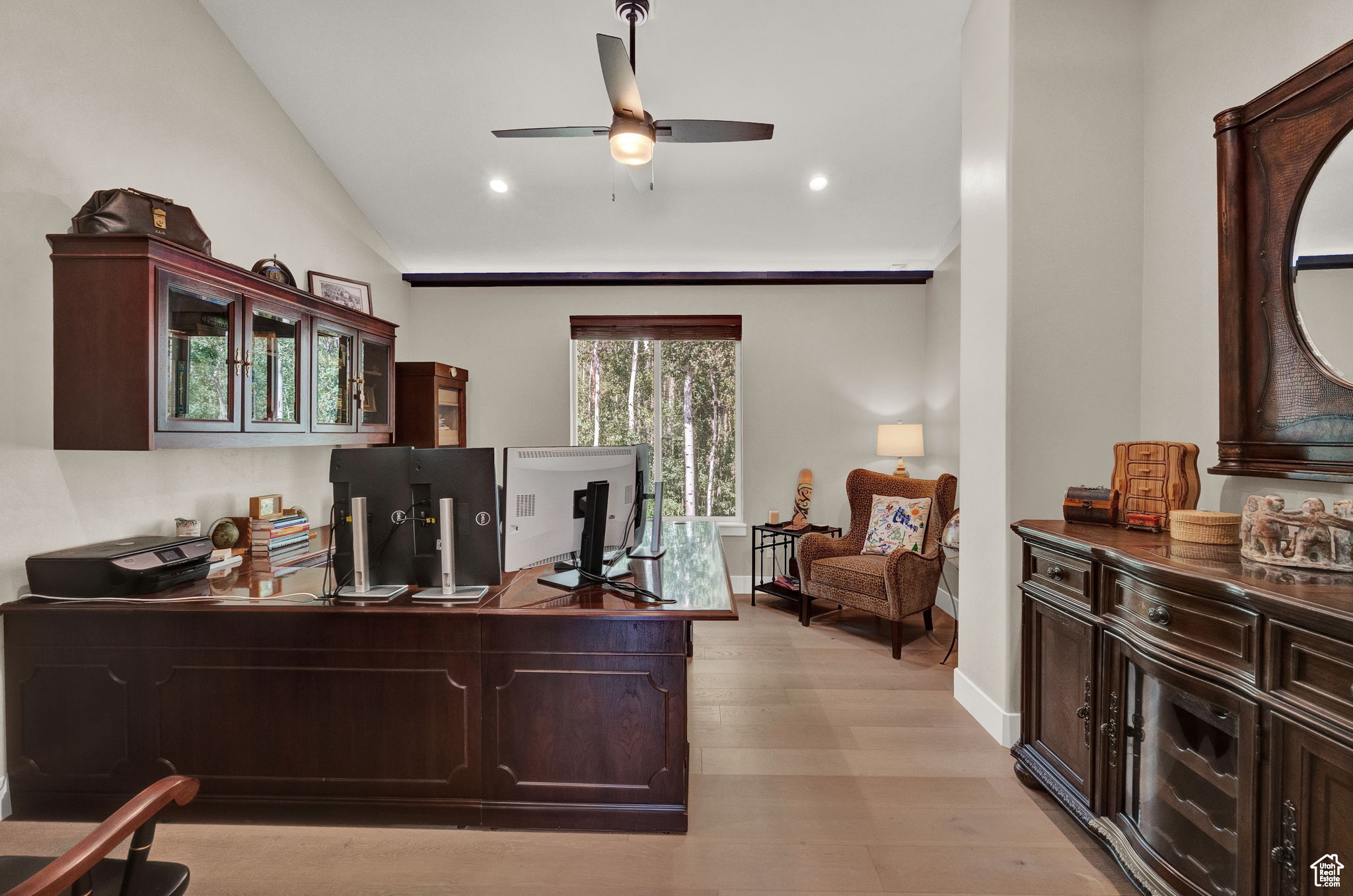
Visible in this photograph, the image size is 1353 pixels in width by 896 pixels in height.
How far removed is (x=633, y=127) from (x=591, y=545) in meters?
1.55

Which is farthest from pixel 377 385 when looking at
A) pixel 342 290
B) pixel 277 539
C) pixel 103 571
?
pixel 103 571

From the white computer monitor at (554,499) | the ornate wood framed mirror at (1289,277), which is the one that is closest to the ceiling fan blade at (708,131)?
the white computer monitor at (554,499)

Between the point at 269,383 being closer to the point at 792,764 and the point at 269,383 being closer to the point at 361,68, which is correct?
the point at 361,68

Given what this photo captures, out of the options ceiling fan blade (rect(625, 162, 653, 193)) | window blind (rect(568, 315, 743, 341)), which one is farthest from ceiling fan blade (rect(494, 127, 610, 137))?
window blind (rect(568, 315, 743, 341))

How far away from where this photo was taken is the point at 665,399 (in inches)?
208

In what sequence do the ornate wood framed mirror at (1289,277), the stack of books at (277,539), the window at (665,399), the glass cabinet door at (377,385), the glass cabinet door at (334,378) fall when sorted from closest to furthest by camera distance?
the ornate wood framed mirror at (1289,277), the stack of books at (277,539), the glass cabinet door at (334,378), the glass cabinet door at (377,385), the window at (665,399)

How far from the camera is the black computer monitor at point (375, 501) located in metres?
2.13

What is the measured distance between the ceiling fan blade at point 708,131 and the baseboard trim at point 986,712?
8.43 ft

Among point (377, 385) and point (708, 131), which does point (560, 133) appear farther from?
point (377, 385)

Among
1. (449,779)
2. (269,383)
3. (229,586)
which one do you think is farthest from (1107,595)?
(269,383)

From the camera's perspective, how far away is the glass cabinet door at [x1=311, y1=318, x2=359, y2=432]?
3.21 m

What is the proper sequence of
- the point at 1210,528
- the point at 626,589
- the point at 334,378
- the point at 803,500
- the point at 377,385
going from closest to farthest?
1. the point at 1210,528
2. the point at 626,589
3. the point at 334,378
4. the point at 377,385
5. the point at 803,500

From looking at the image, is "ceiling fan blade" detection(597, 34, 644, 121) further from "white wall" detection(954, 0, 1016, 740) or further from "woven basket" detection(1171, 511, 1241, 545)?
"woven basket" detection(1171, 511, 1241, 545)

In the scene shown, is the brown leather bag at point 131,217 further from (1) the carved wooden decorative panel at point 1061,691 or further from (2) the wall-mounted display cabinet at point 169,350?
(1) the carved wooden decorative panel at point 1061,691
